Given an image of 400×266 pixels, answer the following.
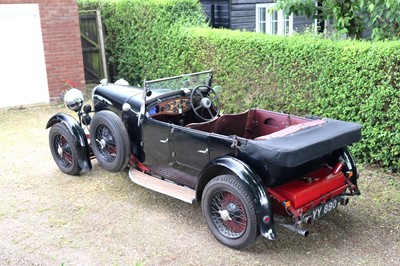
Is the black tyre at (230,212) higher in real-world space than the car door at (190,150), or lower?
lower

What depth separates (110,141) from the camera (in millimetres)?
5555

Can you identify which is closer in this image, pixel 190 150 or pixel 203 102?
pixel 190 150

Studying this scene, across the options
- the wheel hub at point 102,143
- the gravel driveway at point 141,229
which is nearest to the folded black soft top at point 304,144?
the gravel driveway at point 141,229

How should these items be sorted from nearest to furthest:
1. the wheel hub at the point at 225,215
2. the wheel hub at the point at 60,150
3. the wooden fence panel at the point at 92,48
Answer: the wheel hub at the point at 225,215 < the wheel hub at the point at 60,150 < the wooden fence panel at the point at 92,48

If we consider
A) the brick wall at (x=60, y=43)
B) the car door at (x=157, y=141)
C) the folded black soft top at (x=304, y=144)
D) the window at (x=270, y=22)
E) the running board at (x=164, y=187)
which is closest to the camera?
the folded black soft top at (x=304, y=144)

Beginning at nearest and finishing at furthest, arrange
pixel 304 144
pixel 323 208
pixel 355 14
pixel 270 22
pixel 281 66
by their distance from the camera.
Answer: pixel 304 144 → pixel 323 208 → pixel 281 66 → pixel 355 14 → pixel 270 22

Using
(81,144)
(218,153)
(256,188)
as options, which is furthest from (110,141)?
(256,188)

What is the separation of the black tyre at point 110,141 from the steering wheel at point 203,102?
2.93 ft

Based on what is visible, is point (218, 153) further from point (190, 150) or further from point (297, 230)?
point (297, 230)

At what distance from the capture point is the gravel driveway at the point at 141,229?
164 inches

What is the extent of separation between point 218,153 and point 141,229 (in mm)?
1170

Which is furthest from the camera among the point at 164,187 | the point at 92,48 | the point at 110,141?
the point at 92,48

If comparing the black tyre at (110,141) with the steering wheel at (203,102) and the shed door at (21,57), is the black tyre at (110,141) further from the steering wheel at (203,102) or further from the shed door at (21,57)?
the shed door at (21,57)

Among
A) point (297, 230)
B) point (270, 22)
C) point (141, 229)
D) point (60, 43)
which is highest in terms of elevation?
point (270, 22)
